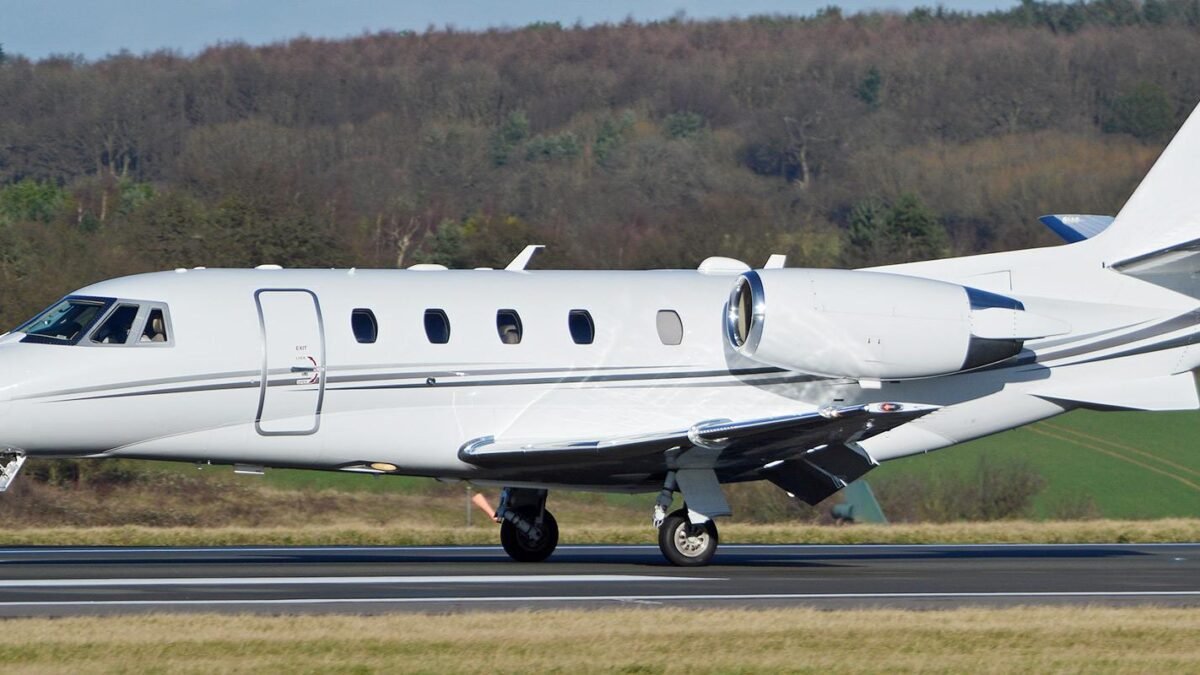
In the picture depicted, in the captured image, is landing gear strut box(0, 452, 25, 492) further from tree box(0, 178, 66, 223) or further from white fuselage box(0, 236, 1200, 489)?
tree box(0, 178, 66, 223)

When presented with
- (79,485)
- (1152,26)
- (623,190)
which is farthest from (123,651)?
(1152,26)

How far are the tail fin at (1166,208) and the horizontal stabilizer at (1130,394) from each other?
153cm

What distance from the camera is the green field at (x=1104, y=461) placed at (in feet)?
132

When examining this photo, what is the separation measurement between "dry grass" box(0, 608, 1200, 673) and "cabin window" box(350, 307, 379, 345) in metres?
5.43

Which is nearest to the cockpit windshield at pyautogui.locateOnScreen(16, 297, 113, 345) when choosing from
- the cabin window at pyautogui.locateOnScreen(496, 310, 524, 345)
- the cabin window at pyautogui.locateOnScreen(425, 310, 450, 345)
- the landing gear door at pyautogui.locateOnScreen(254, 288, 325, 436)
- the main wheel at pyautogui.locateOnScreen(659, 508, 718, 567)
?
the landing gear door at pyautogui.locateOnScreen(254, 288, 325, 436)

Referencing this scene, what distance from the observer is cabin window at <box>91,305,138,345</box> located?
1912cm

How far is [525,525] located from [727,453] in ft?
A: 9.27

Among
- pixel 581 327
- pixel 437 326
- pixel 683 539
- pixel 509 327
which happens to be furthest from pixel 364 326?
pixel 683 539

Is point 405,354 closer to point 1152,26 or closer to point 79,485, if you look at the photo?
point 79,485

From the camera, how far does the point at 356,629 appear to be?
1399cm

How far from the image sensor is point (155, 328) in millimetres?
19219

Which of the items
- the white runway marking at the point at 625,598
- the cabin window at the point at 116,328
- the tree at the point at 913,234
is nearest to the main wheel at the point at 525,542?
the white runway marking at the point at 625,598

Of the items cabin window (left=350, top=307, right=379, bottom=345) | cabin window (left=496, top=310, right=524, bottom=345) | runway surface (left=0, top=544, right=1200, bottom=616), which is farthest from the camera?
cabin window (left=496, top=310, right=524, bottom=345)

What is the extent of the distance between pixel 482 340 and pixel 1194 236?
9092 millimetres
